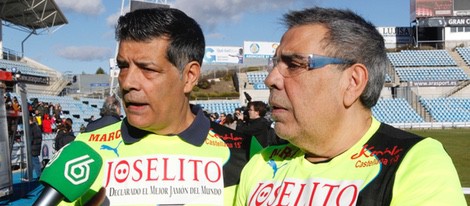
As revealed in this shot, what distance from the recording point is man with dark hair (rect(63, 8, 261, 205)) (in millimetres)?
2424

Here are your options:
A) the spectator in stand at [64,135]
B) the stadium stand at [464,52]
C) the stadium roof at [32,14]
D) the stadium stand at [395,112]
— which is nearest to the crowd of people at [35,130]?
the spectator in stand at [64,135]

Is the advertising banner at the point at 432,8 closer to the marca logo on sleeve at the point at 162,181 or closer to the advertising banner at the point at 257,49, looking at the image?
the advertising banner at the point at 257,49

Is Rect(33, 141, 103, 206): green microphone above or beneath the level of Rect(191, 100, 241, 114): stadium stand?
above

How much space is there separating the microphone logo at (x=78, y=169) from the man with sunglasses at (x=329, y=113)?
0.61 metres

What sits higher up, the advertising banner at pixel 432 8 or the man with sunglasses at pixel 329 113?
the advertising banner at pixel 432 8

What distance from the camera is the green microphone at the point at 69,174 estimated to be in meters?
1.78

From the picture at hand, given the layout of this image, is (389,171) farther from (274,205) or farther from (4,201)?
(4,201)

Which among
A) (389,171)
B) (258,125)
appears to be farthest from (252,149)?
(258,125)

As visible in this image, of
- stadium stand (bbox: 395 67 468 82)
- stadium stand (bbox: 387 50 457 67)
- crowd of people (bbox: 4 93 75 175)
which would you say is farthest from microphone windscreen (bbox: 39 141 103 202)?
stadium stand (bbox: 387 50 457 67)

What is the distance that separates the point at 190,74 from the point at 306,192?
0.85 metres

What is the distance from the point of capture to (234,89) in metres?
51.8

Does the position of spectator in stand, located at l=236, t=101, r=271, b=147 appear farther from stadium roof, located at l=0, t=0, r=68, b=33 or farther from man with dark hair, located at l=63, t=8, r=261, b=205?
stadium roof, located at l=0, t=0, r=68, b=33

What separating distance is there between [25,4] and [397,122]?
23500 mm

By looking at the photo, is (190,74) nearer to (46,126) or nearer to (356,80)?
(356,80)
